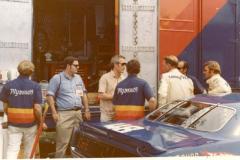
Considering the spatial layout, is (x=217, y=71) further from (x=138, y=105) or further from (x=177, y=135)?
(x=177, y=135)

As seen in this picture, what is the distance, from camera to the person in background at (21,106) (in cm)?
540

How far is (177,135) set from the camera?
13.9ft

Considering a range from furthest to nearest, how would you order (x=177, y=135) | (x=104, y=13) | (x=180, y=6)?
1. (x=104, y=13)
2. (x=180, y=6)
3. (x=177, y=135)

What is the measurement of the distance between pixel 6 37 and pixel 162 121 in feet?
8.45

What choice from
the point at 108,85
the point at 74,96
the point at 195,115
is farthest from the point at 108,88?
the point at 195,115

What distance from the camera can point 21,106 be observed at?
5.43 meters

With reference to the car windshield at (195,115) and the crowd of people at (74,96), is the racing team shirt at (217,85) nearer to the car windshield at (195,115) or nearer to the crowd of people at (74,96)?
the crowd of people at (74,96)

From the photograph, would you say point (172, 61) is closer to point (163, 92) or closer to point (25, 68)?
point (163, 92)

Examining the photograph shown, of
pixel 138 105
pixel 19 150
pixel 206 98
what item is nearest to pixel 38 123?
pixel 19 150

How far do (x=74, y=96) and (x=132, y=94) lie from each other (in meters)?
0.83

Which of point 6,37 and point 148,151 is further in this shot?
point 6,37

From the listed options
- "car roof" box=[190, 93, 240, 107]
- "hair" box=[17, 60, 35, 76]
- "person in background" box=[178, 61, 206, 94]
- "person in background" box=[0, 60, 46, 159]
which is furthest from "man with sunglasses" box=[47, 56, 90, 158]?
"car roof" box=[190, 93, 240, 107]

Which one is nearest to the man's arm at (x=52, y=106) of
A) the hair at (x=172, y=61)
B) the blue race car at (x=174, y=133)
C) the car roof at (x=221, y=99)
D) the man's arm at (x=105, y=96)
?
the man's arm at (x=105, y=96)

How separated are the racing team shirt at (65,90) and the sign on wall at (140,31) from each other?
1.19m
